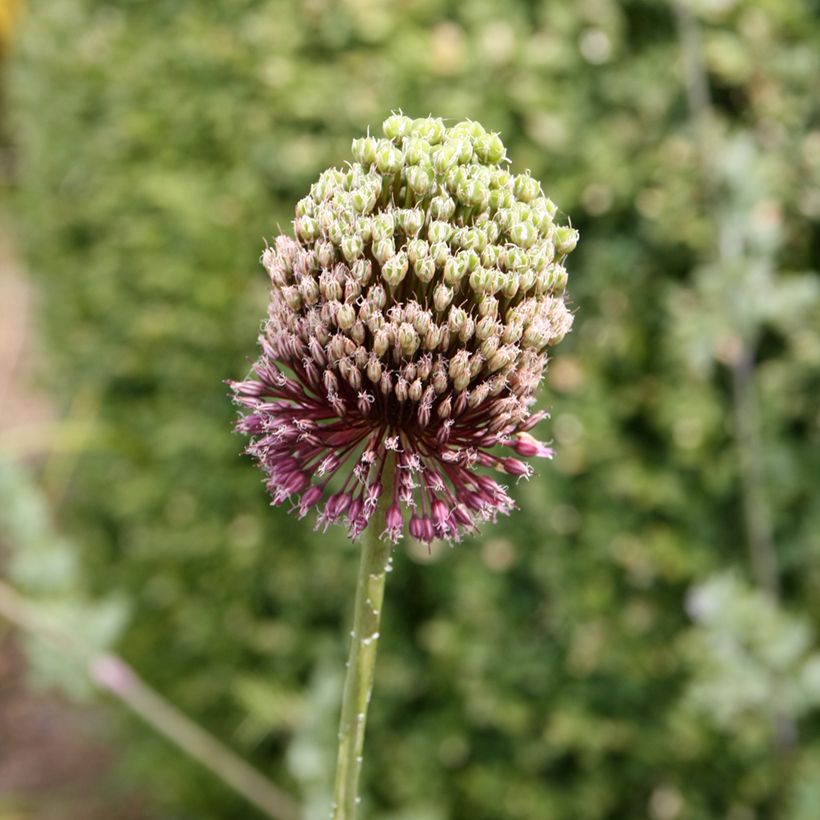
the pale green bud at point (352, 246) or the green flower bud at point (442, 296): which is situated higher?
the pale green bud at point (352, 246)

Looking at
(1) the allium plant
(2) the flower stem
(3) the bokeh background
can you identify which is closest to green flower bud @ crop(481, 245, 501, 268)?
(1) the allium plant

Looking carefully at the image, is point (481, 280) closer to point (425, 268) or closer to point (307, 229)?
point (425, 268)

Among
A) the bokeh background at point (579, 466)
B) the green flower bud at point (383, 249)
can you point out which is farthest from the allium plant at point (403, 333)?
the bokeh background at point (579, 466)

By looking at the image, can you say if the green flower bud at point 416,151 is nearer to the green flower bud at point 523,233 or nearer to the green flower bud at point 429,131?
the green flower bud at point 429,131

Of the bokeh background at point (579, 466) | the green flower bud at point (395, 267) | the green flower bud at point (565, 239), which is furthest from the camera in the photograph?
the bokeh background at point (579, 466)

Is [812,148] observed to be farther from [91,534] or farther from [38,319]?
[38,319]

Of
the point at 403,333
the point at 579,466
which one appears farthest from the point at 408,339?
the point at 579,466

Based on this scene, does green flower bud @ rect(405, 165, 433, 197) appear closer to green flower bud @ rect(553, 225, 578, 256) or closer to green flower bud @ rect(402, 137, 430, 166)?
green flower bud @ rect(402, 137, 430, 166)
